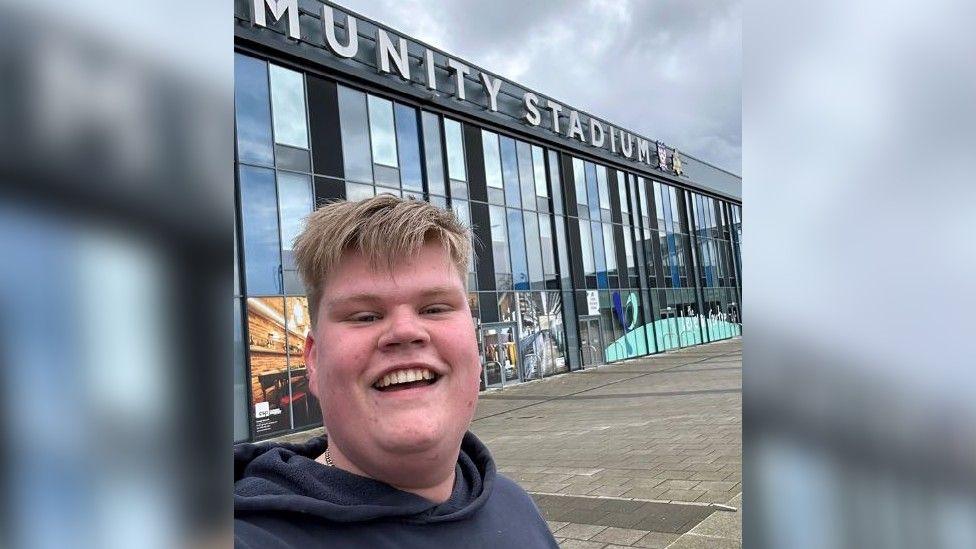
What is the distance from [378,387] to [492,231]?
17834mm

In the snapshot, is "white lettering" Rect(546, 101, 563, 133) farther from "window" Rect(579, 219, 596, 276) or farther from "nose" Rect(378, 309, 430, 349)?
"nose" Rect(378, 309, 430, 349)

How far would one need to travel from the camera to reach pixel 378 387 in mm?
1225

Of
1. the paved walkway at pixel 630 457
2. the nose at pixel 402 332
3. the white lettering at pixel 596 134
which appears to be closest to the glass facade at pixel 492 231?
the nose at pixel 402 332

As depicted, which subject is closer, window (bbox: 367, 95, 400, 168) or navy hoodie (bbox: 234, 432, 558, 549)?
navy hoodie (bbox: 234, 432, 558, 549)

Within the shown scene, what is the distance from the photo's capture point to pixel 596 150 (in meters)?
24.6

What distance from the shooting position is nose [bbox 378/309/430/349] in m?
1.21

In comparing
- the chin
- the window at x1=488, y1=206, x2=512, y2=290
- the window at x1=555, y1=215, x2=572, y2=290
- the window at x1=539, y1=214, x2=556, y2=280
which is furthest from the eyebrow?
the window at x1=555, y1=215, x2=572, y2=290

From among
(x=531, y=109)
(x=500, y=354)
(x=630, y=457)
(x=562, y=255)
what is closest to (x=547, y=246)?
(x=562, y=255)

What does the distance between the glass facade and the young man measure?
0.20m
